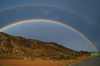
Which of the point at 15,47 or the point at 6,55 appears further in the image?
the point at 15,47

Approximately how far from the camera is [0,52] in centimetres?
4284

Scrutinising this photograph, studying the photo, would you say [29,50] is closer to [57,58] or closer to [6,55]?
[6,55]

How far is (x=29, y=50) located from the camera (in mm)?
49156

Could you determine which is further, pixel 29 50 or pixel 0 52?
pixel 29 50

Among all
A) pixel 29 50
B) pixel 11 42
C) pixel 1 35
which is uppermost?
pixel 1 35

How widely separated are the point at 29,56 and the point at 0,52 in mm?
11966

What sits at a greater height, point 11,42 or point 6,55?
point 11,42

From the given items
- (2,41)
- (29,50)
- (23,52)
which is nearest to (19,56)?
(23,52)

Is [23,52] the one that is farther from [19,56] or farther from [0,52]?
[0,52]

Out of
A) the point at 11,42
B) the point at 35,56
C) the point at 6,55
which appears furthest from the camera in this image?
the point at 11,42

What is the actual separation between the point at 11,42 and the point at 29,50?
30.2 feet

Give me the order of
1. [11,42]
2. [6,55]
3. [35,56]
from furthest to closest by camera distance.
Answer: [11,42], [35,56], [6,55]

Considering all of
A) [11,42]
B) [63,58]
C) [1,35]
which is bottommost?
[63,58]

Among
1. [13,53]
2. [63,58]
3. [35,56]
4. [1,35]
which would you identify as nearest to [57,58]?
[63,58]
